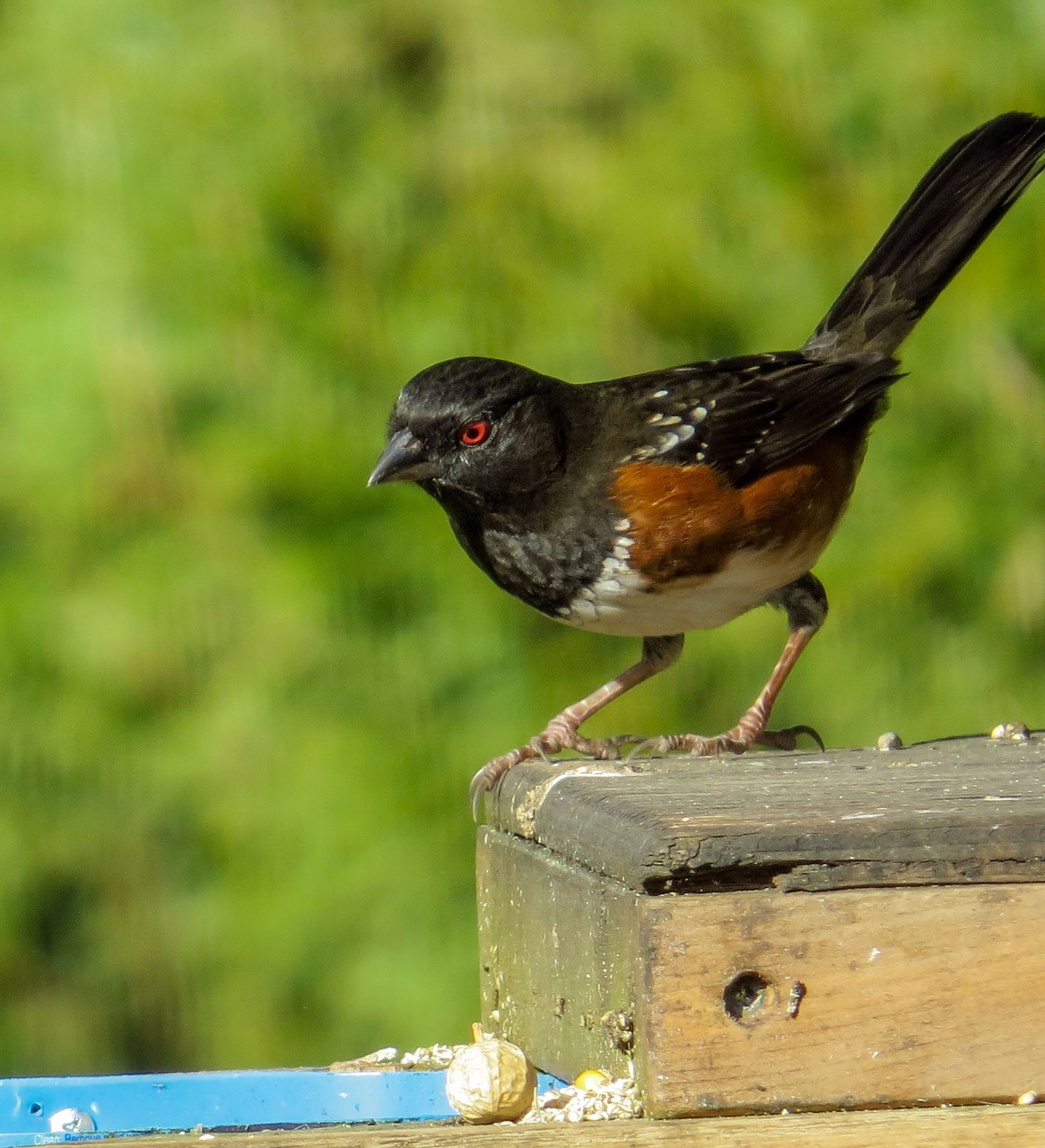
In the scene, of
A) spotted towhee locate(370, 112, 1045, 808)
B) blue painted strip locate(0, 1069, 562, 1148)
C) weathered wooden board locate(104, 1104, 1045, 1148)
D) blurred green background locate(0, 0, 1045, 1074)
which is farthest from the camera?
blurred green background locate(0, 0, 1045, 1074)

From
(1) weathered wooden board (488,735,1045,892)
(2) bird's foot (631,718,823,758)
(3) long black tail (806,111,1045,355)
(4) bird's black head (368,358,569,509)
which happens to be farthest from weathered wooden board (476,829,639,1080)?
(3) long black tail (806,111,1045,355)

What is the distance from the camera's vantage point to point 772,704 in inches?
125

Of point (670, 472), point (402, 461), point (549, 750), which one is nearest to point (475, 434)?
point (402, 461)

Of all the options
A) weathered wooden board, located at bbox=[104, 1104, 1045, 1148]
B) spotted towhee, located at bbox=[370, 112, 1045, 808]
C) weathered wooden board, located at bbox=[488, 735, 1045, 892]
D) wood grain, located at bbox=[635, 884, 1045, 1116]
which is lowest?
weathered wooden board, located at bbox=[104, 1104, 1045, 1148]

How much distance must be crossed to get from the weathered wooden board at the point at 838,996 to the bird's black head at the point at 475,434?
3.96 ft

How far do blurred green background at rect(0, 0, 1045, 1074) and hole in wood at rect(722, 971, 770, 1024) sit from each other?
1924 mm

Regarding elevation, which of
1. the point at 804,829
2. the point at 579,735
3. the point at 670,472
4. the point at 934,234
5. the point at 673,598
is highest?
the point at 934,234

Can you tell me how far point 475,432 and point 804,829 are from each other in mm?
1257

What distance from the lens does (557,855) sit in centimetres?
206

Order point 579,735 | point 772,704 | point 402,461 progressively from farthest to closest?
point 772,704 → point 579,735 → point 402,461

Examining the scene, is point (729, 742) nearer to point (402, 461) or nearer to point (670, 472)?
point (670, 472)

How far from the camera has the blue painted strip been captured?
204 centimetres

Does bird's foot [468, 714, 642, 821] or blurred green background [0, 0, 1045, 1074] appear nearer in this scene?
bird's foot [468, 714, 642, 821]

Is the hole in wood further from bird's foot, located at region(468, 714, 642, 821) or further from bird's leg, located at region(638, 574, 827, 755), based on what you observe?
bird's leg, located at region(638, 574, 827, 755)
